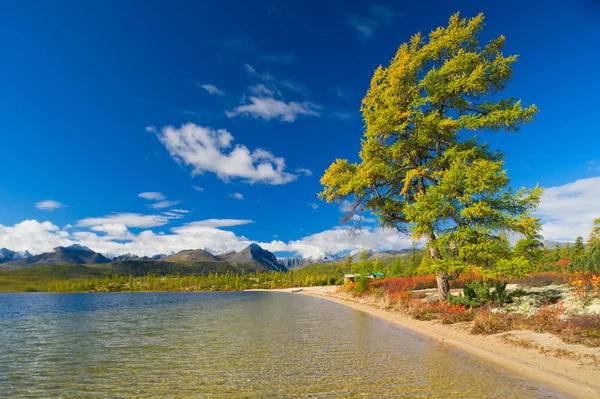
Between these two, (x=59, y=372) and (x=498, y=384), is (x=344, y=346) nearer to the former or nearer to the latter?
(x=498, y=384)

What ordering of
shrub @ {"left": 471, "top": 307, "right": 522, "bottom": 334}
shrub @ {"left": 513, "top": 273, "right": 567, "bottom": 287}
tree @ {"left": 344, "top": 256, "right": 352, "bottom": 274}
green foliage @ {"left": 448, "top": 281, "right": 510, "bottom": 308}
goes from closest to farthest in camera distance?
1. shrub @ {"left": 471, "top": 307, "right": 522, "bottom": 334}
2. green foliage @ {"left": 448, "top": 281, "right": 510, "bottom": 308}
3. shrub @ {"left": 513, "top": 273, "right": 567, "bottom": 287}
4. tree @ {"left": 344, "top": 256, "right": 352, "bottom": 274}

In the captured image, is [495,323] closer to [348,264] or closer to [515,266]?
[515,266]

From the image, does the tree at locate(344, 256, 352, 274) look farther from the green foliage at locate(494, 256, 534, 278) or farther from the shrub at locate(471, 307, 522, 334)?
the shrub at locate(471, 307, 522, 334)

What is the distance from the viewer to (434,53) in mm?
21188

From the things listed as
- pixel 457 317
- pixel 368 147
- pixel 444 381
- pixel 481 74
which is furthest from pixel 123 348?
pixel 481 74

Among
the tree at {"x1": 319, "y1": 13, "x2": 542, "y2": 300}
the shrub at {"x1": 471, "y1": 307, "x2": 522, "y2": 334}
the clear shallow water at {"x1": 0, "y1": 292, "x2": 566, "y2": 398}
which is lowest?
the clear shallow water at {"x1": 0, "y1": 292, "x2": 566, "y2": 398}

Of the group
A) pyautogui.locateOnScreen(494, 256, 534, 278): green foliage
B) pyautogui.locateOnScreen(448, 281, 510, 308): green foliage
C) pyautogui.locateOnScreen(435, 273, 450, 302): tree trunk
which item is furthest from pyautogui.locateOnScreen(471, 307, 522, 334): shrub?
pyautogui.locateOnScreen(435, 273, 450, 302): tree trunk

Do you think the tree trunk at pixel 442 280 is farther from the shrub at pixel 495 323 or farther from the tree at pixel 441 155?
the shrub at pixel 495 323

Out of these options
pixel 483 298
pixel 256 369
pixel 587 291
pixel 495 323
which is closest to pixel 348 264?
pixel 483 298

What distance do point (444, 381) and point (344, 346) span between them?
5.51 m

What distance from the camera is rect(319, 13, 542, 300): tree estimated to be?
16.8m

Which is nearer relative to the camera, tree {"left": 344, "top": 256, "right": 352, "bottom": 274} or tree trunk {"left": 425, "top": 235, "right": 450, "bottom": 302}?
tree trunk {"left": 425, "top": 235, "right": 450, "bottom": 302}

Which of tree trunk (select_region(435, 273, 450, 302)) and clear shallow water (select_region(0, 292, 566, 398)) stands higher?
tree trunk (select_region(435, 273, 450, 302))

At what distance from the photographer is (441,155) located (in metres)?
21.1
